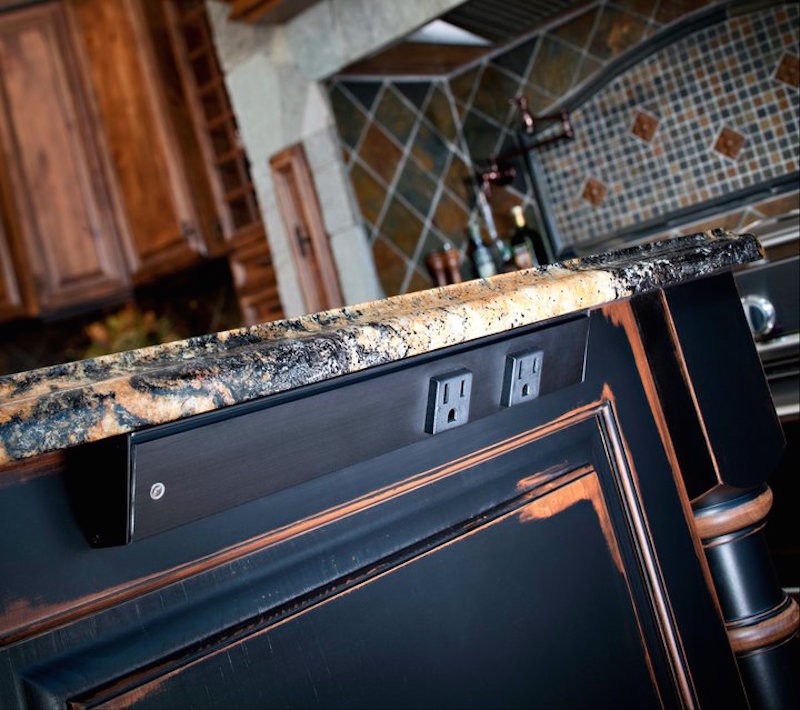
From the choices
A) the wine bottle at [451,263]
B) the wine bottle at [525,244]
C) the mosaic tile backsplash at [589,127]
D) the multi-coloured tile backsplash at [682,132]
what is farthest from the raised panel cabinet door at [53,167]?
the multi-coloured tile backsplash at [682,132]

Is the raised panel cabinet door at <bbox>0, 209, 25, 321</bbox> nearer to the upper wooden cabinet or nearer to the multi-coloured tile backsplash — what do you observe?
the upper wooden cabinet

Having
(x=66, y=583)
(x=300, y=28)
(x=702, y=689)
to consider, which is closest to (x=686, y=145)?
(x=300, y=28)

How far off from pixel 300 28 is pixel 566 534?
73.5 inches

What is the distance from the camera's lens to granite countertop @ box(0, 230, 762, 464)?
1.62 ft

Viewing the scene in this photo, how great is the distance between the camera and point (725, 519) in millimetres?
1024

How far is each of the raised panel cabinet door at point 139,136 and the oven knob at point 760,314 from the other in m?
1.63

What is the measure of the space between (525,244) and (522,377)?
185cm

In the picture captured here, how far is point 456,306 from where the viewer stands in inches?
28.1

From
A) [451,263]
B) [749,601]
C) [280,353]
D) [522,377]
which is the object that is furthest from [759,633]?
[451,263]

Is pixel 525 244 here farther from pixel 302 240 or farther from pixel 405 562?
pixel 405 562

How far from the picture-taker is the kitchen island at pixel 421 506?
1.73 feet

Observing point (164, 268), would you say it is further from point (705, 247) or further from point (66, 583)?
point (66, 583)

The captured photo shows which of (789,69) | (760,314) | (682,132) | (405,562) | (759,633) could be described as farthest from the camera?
(682,132)

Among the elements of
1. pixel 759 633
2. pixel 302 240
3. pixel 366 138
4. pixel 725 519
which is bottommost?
pixel 759 633
